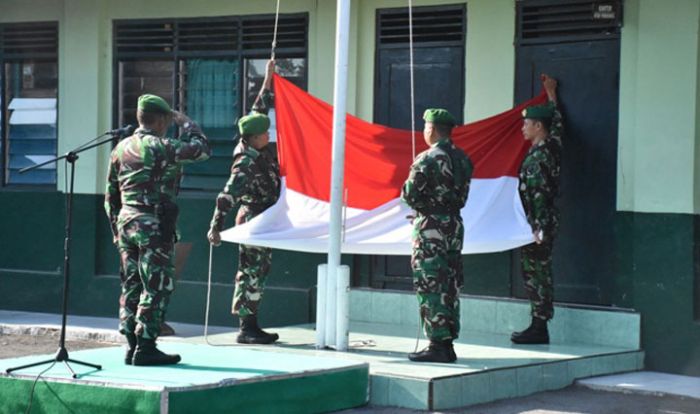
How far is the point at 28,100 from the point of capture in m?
13.8

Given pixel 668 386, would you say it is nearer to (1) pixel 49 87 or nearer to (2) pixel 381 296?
(2) pixel 381 296

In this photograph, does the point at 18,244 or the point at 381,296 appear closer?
the point at 381,296

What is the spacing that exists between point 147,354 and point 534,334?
3.49 metres

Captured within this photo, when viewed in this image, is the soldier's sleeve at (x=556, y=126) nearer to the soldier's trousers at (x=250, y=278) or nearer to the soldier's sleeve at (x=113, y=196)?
the soldier's trousers at (x=250, y=278)

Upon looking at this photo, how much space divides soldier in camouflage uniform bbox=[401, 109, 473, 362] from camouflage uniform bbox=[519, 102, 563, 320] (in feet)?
4.08

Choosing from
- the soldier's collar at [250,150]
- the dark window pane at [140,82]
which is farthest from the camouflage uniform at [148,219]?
the dark window pane at [140,82]

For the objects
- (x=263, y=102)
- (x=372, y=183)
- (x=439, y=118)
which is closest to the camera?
(x=439, y=118)

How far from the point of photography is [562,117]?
1059cm

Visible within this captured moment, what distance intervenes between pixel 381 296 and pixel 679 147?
3129mm

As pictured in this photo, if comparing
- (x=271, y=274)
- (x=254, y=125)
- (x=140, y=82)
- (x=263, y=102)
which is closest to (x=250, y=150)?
(x=254, y=125)

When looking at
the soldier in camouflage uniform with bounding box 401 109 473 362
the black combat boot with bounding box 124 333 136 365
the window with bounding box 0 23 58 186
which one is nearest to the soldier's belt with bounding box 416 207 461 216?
the soldier in camouflage uniform with bounding box 401 109 473 362

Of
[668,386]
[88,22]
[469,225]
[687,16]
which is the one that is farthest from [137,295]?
[88,22]

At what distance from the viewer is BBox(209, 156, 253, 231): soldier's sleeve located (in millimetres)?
9664

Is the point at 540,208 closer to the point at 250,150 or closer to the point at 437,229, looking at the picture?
the point at 437,229
